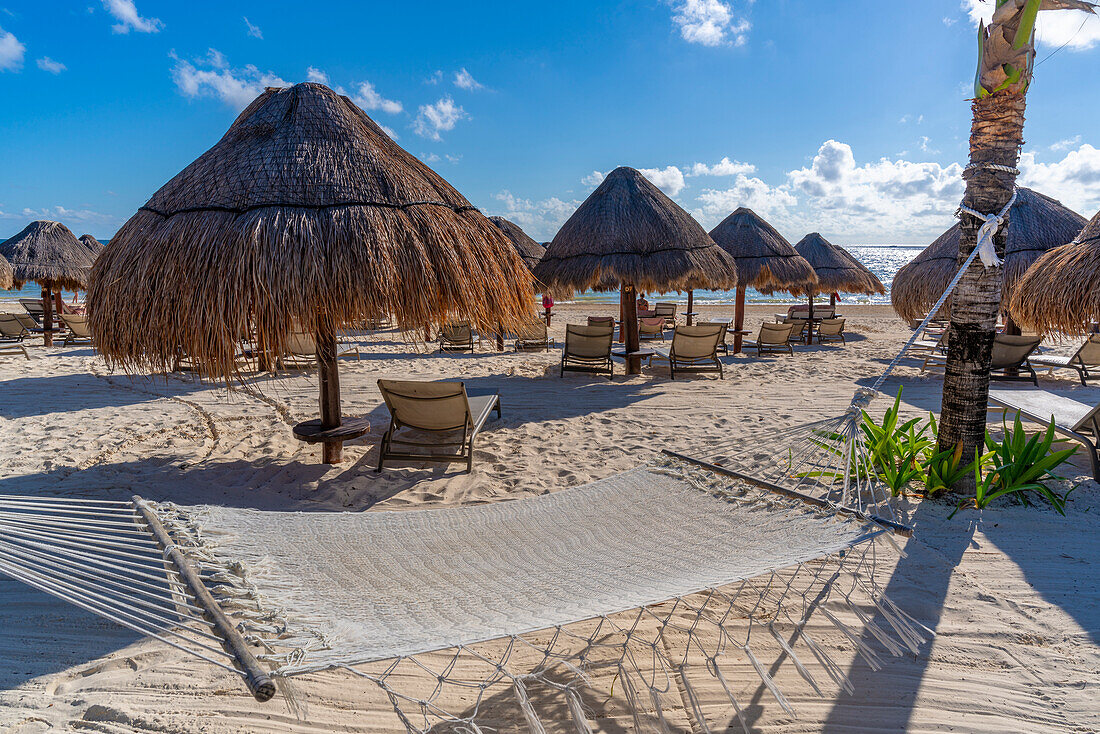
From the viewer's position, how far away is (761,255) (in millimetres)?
10742

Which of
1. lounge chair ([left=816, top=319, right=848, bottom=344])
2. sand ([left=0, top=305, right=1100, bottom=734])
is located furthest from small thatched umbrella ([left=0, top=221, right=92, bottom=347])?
lounge chair ([left=816, top=319, right=848, bottom=344])

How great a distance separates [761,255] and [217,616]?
10929 millimetres

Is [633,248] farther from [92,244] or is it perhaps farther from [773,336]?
[92,244]

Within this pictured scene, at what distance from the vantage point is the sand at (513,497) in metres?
1.77

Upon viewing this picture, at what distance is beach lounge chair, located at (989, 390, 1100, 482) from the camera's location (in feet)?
11.8

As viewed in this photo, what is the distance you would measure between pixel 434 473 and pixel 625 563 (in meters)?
2.17

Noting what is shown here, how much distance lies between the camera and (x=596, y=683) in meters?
1.93

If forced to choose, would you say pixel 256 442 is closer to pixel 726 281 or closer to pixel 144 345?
pixel 144 345

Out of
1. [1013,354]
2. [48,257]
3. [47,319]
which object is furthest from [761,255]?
[48,257]

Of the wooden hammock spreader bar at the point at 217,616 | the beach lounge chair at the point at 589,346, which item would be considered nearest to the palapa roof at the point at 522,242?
the beach lounge chair at the point at 589,346

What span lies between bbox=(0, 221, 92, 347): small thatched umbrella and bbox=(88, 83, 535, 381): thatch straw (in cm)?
999

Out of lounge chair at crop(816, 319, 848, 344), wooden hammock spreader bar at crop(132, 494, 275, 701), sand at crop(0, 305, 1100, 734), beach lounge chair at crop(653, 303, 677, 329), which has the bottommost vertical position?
sand at crop(0, 305, 1100, 734)

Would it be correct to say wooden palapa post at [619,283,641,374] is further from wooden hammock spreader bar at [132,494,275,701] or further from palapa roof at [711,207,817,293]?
wooden hammock spreader bar at [132,494,275,701]

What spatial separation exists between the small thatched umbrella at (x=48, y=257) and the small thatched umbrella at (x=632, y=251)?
986 cm
